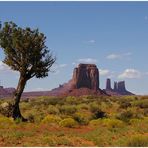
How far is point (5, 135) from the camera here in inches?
725

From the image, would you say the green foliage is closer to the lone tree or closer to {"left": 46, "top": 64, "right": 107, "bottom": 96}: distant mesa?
the lone tree

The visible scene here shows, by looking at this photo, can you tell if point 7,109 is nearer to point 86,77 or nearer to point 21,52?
point 21,52

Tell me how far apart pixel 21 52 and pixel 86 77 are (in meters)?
132

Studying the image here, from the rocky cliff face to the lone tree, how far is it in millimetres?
125024

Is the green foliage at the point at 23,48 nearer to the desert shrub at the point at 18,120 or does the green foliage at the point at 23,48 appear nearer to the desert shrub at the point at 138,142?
the desert shrub at the point at 18,120

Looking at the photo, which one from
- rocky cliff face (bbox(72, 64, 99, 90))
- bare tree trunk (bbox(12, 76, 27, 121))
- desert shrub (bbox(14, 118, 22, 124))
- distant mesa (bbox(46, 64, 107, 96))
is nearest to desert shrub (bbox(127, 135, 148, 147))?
desert shrub (bbox(14, 118, 22, 124))

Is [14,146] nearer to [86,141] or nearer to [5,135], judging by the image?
[5,135]

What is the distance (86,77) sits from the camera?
160 meters

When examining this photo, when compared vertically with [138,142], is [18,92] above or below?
above

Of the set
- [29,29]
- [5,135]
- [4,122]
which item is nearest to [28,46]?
[29,29]

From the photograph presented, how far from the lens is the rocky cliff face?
156625 mm

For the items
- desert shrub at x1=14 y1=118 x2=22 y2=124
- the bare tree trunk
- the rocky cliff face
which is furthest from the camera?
the rocky cliff face

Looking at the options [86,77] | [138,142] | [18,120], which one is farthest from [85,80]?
[138,142]

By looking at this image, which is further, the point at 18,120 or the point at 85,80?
the point at 85,80
